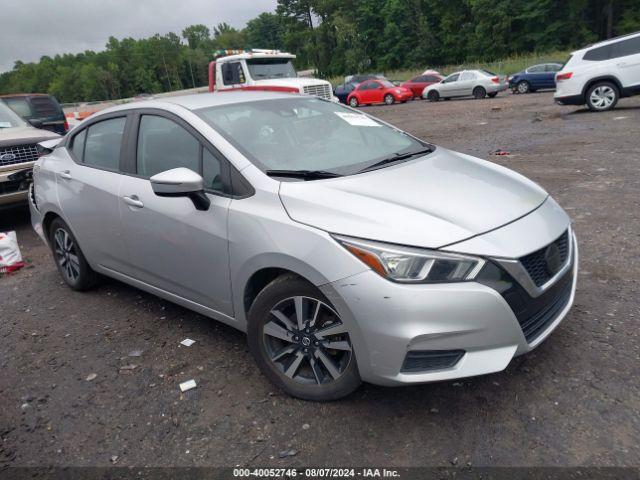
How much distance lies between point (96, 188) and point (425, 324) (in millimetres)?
2786

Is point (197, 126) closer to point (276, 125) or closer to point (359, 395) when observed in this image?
point (276, 125)

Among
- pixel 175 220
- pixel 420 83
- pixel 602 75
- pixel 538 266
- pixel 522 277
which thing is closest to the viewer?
pixel 522 277

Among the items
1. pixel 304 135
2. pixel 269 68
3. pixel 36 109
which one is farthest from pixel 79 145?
pixel 269 68

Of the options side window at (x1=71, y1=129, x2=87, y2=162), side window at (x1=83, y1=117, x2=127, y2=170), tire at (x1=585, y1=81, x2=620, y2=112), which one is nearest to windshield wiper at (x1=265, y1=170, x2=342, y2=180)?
side window at (x1=83, y1=117, x2=127, y2=170)

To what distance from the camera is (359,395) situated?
9.16 feet

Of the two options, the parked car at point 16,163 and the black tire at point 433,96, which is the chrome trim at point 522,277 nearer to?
the parked car at point 16,163

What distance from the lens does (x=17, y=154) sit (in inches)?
273

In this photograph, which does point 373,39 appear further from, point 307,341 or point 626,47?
point 307,341

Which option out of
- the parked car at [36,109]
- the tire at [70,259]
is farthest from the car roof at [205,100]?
the parked car at [36,109]

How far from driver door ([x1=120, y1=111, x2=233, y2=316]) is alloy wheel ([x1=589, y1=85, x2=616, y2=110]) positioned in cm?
1292

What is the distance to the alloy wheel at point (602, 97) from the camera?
42.5ft

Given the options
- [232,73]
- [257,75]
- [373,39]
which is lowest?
[257,75]

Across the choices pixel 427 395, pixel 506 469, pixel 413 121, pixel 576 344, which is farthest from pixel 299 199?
pixel 413 121

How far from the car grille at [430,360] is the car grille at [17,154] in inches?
257
